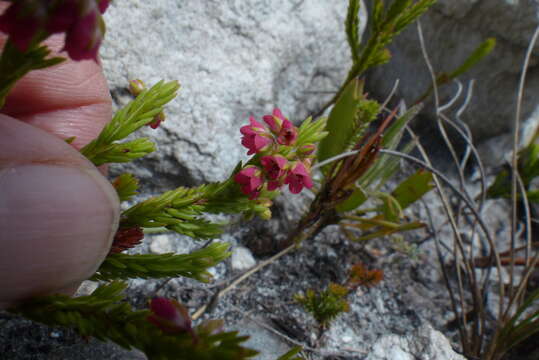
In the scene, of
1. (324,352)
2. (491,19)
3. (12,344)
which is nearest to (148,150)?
(12,344)

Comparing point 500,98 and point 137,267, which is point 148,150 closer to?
point 137,267

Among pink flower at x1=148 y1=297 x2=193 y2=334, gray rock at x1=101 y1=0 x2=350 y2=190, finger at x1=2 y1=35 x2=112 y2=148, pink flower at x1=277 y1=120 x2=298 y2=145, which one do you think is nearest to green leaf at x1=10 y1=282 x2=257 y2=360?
pink flower at x1=148 y1=297 x2=193 y2=334

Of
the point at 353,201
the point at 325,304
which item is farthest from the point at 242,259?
the point at 353,201

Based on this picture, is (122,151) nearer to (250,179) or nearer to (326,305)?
(250,179)

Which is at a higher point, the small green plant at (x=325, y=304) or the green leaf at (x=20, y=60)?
the green leaf at (x=20, y=60)

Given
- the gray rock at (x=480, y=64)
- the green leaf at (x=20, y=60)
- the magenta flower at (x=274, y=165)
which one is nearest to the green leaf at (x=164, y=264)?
the magenta flower at (x=274, y=165)

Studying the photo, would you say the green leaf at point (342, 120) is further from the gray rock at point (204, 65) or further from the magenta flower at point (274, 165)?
the magenta flower at point (274, 165)
